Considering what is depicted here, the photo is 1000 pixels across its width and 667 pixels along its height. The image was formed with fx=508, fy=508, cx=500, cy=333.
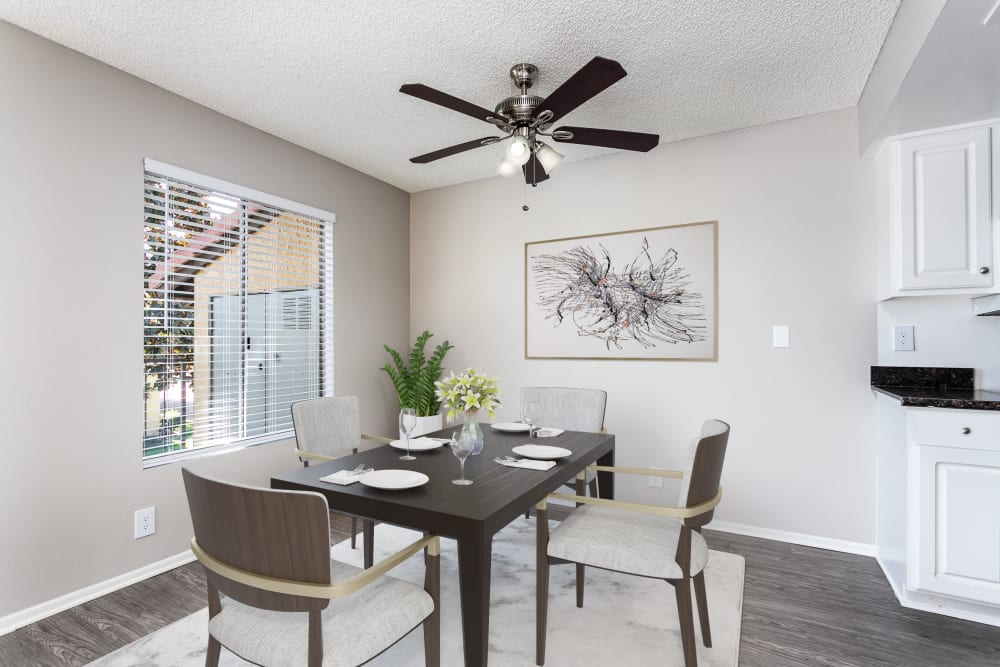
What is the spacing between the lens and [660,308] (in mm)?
3529

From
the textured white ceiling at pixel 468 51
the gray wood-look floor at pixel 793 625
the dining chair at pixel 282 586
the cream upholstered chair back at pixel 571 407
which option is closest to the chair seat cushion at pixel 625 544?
the gray wood-look floor at pixel 793 625

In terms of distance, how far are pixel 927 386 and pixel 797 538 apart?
1.14m

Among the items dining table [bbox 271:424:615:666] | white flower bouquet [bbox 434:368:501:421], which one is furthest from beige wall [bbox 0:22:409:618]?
white flower bouquet [bbox 434:368:501:421]

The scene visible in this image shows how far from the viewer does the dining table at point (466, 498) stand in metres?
1.42

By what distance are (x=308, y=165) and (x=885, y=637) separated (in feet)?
13.7

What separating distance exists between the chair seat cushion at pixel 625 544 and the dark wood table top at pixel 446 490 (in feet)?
0.68

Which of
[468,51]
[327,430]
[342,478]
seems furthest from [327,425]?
[468,51]

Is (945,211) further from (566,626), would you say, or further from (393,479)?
(393,479)

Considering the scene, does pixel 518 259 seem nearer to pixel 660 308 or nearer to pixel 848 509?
pixel 660 308

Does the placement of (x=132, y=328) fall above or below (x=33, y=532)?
above

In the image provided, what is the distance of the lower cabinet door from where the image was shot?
6.86ft

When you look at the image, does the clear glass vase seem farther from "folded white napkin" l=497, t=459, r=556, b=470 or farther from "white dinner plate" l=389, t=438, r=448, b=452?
"white dinner plate" l=389, t=438, r=448, b=452

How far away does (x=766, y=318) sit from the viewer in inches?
126

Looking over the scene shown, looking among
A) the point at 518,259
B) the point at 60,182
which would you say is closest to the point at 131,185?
the point at 60,182
